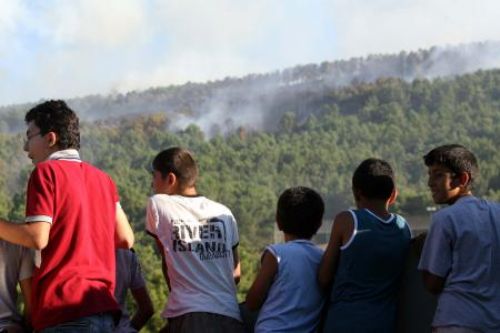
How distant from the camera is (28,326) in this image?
13.8 feet

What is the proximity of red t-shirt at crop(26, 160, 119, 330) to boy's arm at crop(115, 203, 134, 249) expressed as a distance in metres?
0.19

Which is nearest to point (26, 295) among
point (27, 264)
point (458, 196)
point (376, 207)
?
point (27, 264)

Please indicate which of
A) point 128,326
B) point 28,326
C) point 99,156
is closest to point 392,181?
point 128,326

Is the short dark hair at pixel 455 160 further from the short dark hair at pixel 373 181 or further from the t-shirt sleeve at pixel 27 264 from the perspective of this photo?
the t-shirt sleeve at pixel 27 264

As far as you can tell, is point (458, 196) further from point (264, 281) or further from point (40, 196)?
point (40, 196)

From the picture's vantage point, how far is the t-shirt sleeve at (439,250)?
4160mm

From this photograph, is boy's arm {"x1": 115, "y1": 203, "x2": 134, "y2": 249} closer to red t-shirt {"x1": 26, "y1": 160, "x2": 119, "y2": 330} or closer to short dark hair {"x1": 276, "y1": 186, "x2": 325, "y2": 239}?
red t-shirt {"x1": 26, "y1": 160, "x2": 119, "y2": 330}

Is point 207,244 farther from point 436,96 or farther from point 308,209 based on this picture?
point 436,96

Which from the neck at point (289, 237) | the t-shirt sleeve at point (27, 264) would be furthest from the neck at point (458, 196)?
the t-shirt sleeve at point (27, 264)

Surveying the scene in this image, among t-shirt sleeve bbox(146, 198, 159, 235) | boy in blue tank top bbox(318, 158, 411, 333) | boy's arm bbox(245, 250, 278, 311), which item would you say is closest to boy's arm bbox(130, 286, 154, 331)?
t-shirt sleeve bbox(146, 198, 159, 235)

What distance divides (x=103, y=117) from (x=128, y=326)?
119m

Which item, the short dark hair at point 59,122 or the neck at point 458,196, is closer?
the short dark hair at point 59,122

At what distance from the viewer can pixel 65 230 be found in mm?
3971

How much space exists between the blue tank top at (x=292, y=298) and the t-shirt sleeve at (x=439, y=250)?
555 mm
